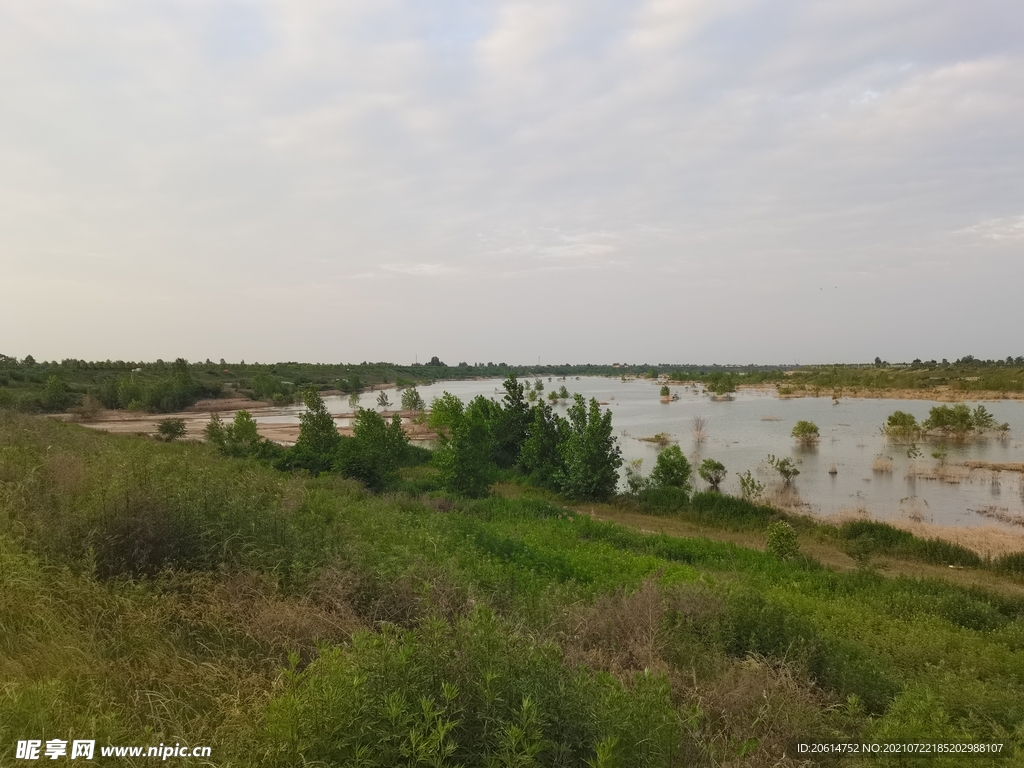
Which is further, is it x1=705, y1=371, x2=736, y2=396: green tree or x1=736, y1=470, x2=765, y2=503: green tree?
x1=705, y1=371, x2=736, y2=396: green tree

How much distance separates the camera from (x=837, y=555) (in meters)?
18.6

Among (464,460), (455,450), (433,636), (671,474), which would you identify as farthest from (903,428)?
(433,636)

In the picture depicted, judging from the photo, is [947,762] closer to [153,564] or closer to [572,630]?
[572,630]

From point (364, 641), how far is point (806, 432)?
1779 inches

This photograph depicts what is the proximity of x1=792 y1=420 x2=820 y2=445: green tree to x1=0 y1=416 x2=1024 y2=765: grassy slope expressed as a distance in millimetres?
34315

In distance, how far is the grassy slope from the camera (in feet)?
11.1

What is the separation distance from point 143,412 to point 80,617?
210ft

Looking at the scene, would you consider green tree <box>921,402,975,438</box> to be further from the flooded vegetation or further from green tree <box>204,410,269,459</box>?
green tree <box>204,410,269,459</box>

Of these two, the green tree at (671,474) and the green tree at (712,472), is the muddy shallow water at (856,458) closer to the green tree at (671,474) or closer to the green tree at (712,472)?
the green tree at (712,472)

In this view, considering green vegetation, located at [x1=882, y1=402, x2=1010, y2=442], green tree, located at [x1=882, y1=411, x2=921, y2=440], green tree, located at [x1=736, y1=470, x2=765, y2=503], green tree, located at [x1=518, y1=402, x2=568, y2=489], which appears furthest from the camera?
green vegetation, located at [x1=882, y1=402, x2=1010, y2=442]

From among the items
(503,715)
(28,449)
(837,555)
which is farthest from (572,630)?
(837,555)

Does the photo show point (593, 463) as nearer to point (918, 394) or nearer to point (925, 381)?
point (918, 394)

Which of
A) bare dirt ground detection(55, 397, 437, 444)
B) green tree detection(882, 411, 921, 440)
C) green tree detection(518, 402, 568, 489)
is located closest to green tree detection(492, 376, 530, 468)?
green tree detection(518, 402, 568, 489)

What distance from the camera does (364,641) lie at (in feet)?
12.0
